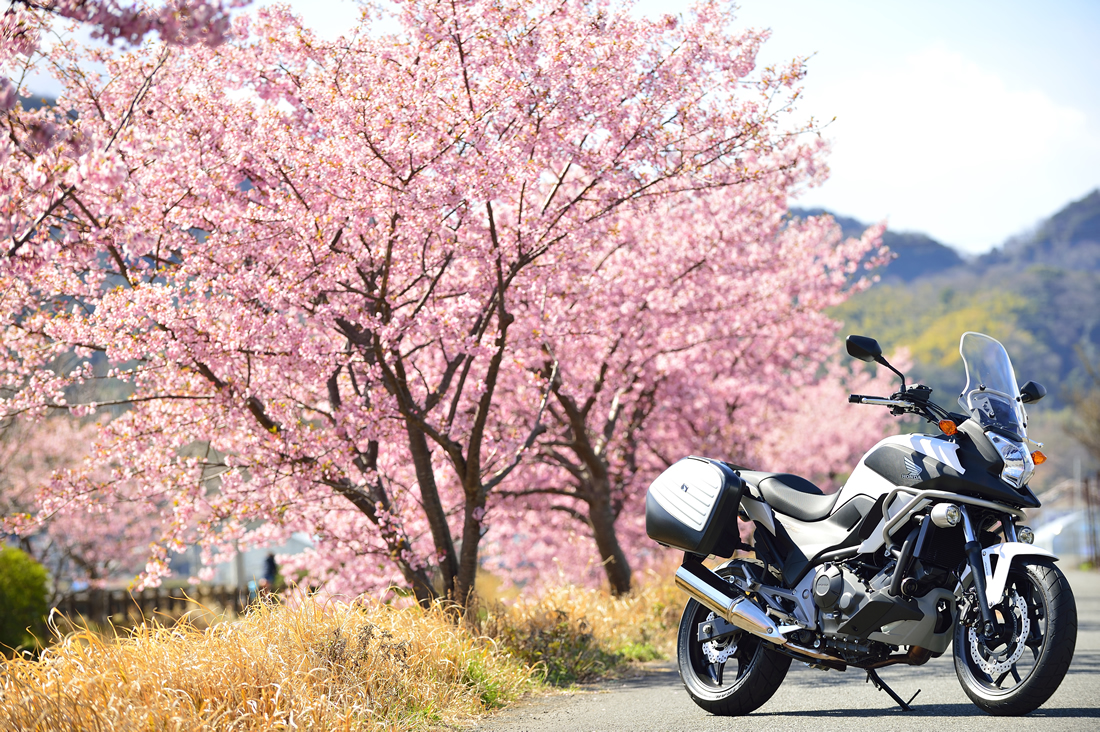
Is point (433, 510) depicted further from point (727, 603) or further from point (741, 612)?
point (741, 612)

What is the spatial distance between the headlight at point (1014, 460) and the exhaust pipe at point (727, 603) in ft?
4.37

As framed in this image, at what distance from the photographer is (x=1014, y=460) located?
15.1ft

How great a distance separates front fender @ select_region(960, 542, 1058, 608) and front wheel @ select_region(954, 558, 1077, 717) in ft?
0.26

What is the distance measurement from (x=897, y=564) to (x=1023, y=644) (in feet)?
2.00

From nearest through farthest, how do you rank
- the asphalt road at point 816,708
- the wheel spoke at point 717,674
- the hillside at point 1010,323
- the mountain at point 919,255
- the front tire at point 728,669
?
the asphalt road at point 816,708 → the front tire at point 728,669 → the wheel spoke at point 717,674 → the hillside at point 1010,323 → the mountain at point 919,255

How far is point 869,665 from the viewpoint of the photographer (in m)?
4.91

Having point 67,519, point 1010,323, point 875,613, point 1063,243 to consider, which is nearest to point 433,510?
point 875,613

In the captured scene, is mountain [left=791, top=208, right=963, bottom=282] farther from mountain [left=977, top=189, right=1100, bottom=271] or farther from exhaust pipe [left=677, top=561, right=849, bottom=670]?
exhaust pipe [left=677, top=561, right=849, bottom=670]

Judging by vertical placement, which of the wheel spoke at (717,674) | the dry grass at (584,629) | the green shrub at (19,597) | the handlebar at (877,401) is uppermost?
the handlebar at (877,401)

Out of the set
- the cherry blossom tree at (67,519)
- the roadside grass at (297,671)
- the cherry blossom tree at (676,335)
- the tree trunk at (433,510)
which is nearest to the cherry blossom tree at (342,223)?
the tree trunk at (433,510)

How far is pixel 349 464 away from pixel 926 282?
462ft

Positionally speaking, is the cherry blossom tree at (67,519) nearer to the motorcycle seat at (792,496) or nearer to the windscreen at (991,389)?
the motorcycle seat at (792,496)

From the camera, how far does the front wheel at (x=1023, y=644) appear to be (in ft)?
14.0

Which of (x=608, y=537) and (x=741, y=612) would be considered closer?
(x=741, y=612)
